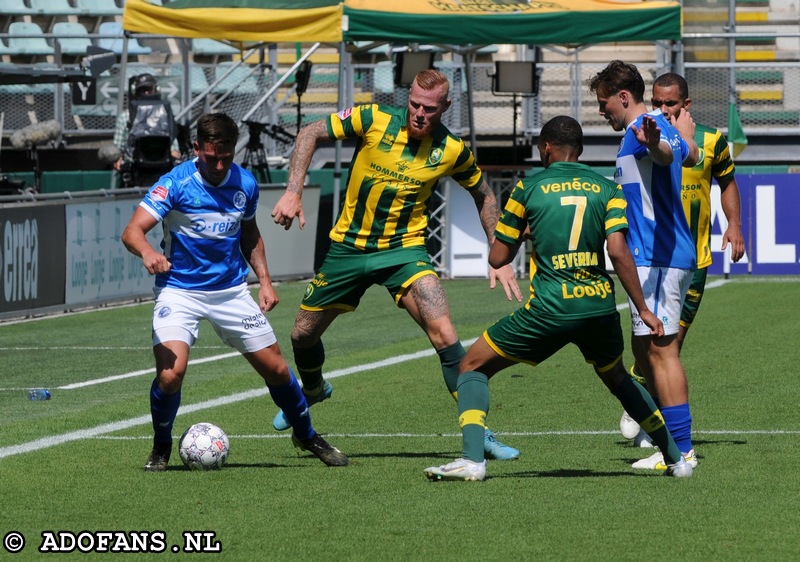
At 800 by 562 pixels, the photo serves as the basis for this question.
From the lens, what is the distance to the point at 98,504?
7.02 metres

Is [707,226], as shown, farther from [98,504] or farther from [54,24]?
[54,24]

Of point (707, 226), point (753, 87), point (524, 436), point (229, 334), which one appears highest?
point (753, 87)

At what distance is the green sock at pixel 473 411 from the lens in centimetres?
751

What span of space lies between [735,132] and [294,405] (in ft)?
54.4

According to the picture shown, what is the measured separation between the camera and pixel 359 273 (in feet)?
29.0

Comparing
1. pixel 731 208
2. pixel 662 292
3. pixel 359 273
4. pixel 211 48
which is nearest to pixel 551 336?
pixel 662 292

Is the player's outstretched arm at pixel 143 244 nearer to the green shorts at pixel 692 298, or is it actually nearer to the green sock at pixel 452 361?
the green sock at pixel 452 361

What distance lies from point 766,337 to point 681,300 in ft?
22.2

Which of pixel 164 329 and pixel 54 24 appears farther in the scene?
pixel 54 24

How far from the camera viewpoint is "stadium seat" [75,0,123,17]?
28.9 metres

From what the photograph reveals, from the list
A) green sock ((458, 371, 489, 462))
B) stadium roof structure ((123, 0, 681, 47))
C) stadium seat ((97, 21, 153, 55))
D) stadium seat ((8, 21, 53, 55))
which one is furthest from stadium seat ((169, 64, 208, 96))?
green sock ((458, 371, 489, 462))

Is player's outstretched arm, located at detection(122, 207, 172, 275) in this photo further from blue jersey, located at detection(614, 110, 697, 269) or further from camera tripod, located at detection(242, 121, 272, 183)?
camera tripod, located at detection(242, 121, 272, 183)

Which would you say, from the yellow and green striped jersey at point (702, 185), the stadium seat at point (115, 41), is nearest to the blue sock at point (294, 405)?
the yellow and green striped jersey at point (702, 185)

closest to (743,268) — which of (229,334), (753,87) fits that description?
(753,87)
